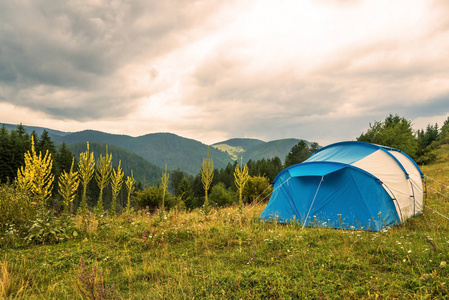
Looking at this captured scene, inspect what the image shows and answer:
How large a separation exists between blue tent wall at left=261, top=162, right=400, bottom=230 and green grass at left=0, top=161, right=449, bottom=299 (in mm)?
1058

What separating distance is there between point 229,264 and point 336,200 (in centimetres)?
479

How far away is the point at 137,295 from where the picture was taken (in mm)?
3379

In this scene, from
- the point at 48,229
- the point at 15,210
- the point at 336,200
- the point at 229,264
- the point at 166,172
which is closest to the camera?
Result: the point at 229,264

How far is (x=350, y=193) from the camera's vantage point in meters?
7.54

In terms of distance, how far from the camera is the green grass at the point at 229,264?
336cm

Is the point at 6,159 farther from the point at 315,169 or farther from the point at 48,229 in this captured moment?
the point at 315,169

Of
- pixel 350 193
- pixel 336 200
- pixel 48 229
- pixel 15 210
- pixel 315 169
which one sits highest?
pixel 315 169

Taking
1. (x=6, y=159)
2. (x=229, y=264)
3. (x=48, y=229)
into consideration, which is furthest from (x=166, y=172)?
(x=6, y=159)

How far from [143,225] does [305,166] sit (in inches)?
228

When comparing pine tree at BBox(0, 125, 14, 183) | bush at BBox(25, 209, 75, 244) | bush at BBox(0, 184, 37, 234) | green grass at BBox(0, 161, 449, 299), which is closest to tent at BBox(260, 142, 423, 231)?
green grass at BBox(0, 161, 449, 299)

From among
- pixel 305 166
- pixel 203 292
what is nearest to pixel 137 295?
pixel 203 292

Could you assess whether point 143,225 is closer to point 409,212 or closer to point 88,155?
point 88,155

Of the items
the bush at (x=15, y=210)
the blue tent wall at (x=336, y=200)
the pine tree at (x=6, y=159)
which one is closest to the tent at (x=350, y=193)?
the blue tent wall at (x=336, y=200)

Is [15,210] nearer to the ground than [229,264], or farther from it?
farther from it
